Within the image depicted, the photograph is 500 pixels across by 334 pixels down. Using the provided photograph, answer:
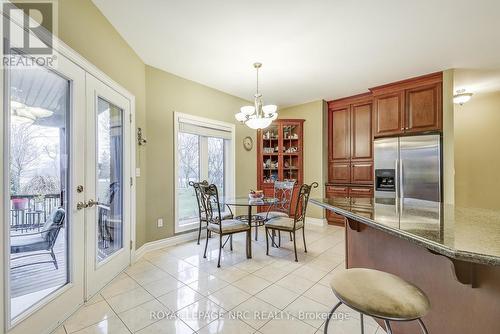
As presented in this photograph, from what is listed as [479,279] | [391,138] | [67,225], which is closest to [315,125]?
[391,138]

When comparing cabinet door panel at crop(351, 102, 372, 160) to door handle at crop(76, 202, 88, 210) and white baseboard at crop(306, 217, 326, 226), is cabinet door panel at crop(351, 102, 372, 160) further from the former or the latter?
door handle at crop(76, 202, 88, 210)

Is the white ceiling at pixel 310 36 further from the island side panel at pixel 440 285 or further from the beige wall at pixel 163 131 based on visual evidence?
the island side panel at pixel 440 285

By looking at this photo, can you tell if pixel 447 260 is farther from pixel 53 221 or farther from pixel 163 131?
pixel 163 131

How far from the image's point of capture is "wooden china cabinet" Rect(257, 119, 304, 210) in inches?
196

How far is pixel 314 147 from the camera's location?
4.82 metres

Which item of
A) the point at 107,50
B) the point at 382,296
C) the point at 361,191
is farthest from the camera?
the point at 361,191

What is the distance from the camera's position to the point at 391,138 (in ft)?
12.1

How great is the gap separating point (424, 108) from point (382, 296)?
357 centimetres

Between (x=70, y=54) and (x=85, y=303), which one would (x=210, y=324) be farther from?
(x=70, y=54)

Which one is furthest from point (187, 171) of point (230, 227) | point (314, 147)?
point (314, 147)

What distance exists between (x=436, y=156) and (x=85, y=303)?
4.52 meters

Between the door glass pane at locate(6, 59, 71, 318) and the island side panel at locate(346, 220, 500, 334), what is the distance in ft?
7.70

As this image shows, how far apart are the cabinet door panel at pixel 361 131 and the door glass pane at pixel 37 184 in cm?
444

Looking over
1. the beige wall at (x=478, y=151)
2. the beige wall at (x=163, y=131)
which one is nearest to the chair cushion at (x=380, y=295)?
the beige wall at (x=163, y=131)
